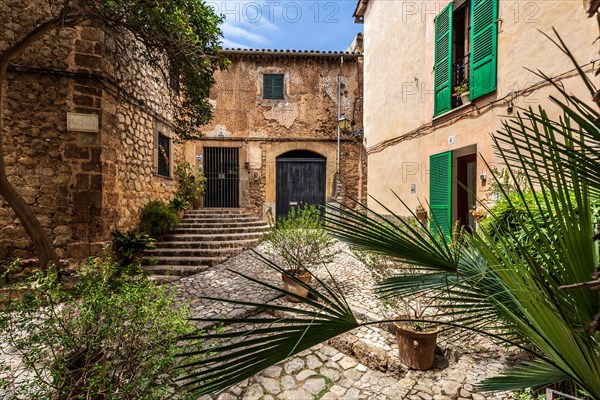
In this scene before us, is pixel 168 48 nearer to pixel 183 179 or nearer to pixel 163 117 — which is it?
pixel 163 117

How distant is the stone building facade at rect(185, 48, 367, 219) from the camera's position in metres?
10.7

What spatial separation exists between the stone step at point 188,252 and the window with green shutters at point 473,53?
551cm

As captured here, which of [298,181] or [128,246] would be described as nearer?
[128,246]

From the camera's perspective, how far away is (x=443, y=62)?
18.6ft

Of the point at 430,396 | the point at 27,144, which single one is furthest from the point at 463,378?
the point at 27,144

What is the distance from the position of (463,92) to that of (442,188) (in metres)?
1.80

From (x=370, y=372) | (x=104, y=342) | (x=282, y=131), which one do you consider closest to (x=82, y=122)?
(x=104, y=342)

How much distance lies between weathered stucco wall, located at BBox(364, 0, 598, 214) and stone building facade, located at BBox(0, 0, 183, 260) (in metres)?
5.28

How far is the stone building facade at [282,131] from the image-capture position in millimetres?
10742

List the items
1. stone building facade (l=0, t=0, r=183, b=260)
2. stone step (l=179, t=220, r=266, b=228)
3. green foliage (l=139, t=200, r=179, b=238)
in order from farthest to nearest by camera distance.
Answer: stone step (l=179, t=220, r=266, b=228) < green foliage (l=139, t=200, r=179, b=238) < stone building facade (l=0, t=0, r=183, b=260)

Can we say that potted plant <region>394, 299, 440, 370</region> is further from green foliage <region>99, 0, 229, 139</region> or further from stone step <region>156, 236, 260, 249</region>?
green foliage <region>99, 0, 229, 139</region>

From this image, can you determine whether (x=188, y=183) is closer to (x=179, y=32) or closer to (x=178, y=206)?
(x=178, y=206)

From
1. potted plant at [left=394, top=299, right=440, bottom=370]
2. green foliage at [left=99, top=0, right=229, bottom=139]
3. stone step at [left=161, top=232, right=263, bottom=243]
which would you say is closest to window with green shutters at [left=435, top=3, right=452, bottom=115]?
green foliage at [left=99, top=0, right=229, bottom=139]

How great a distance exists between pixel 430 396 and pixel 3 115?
22.2ft
